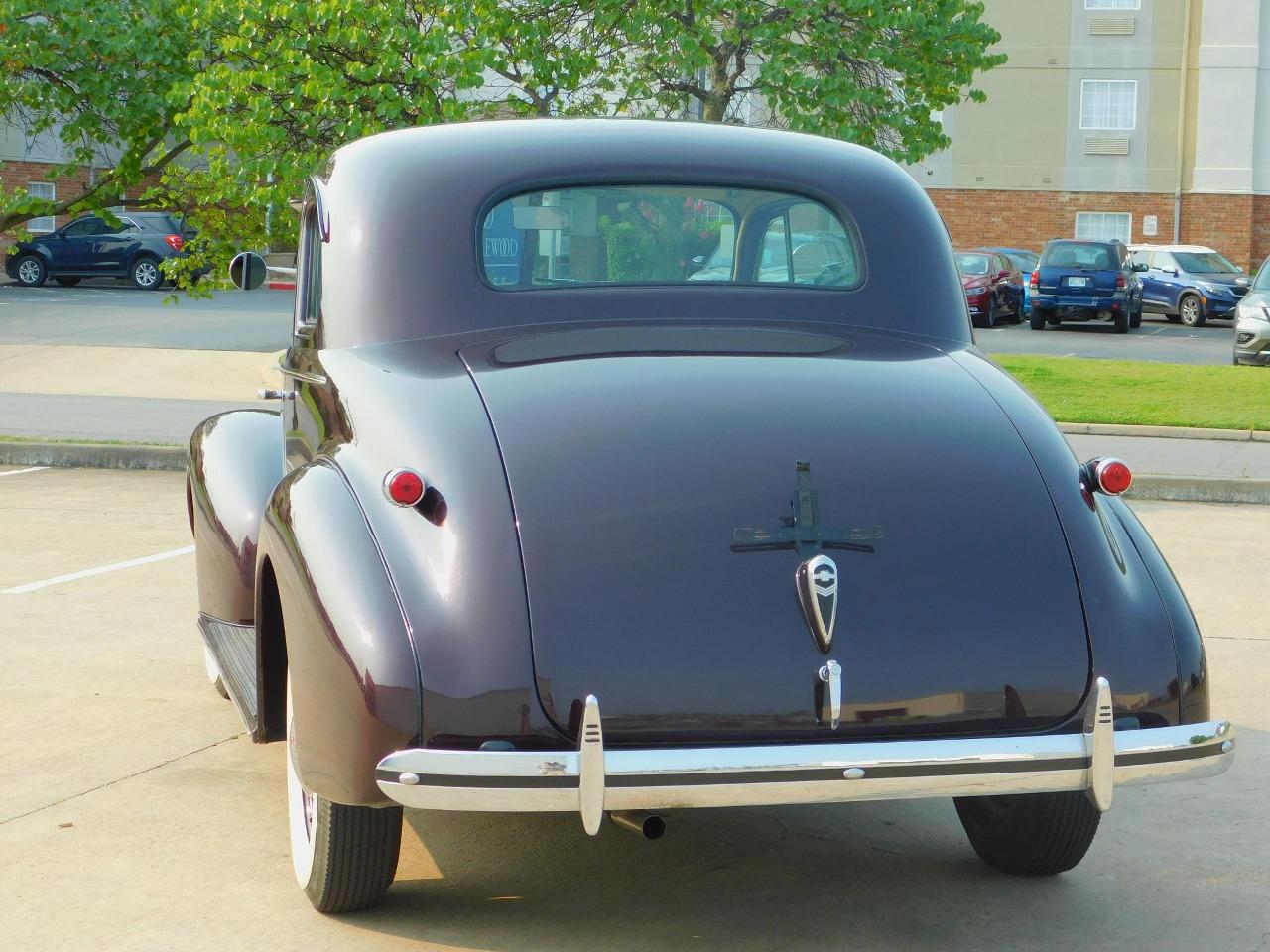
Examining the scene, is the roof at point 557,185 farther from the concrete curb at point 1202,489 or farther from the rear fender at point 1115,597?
the concrete curb at point 1202,489

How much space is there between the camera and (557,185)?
4492mm

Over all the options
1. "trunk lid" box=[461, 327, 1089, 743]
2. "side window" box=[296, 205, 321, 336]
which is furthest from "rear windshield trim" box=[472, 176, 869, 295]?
"side window" box=[296, 205, 321, 336]

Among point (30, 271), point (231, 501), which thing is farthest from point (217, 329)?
point (231, 501)

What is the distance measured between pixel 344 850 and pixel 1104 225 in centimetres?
4138

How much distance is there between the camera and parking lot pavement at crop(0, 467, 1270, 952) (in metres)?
3.91

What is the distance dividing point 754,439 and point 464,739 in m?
0.93

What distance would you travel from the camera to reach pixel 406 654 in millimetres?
3416

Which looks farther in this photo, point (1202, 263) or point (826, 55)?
point (1202, 263)

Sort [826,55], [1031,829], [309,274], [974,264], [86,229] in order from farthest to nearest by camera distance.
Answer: [86,229] < [974,264] < [826,55] < [309,274] < [1031,829]

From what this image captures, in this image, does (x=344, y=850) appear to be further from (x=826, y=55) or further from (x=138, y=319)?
Answer: (x=138, y=319)

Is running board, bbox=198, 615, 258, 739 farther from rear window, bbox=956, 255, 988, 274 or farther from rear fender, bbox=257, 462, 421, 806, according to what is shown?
rear window, bbox=956, 255, 988, 274

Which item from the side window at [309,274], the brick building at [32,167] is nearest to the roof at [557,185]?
the side window at [309,274]

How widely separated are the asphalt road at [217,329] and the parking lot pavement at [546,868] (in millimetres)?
18015

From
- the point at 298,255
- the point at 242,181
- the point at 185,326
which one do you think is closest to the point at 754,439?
the point at 298,255
